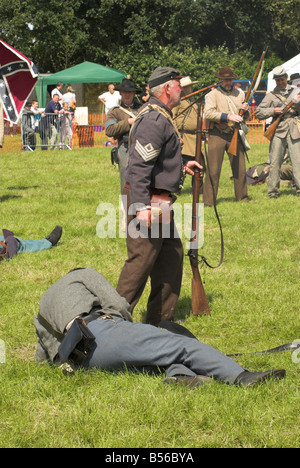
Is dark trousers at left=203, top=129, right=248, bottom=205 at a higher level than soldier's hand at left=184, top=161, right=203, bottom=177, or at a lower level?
lower

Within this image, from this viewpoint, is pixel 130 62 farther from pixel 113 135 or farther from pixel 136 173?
pixel 136 173

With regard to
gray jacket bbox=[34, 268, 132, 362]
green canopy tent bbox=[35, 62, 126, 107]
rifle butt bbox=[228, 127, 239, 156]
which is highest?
green canopy tent bbox=[35, 62, 126, 107]

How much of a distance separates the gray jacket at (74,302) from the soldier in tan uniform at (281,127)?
8822 mm

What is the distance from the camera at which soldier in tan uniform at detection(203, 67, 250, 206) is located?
12.1m

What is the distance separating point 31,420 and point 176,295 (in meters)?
2.30

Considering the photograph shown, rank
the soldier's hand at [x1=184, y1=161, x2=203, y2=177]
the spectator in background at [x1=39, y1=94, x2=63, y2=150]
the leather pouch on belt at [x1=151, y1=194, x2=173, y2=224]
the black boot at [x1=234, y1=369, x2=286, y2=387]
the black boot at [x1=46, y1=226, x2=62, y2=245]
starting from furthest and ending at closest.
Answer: the spectator in background at [x1=39, y1=94, x2=63, y2=150] < the black boot at [x1=46, y1=226, x2=62, y2=245] < the soldier's hand at [x1=184, y1=161, x2=203, y2=177] < the leather pouch on belt at [x1=151, y1=194, x2=173, y2=224] < the black boot at [x1=234, y1=369, x2=286, y2=387]

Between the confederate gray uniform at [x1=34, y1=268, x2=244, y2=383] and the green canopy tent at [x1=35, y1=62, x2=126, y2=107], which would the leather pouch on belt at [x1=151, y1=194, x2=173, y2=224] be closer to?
the confederate gray uniform at [x1=34, y1=268, x2=244, y2=383]

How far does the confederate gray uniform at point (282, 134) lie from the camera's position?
12930mm

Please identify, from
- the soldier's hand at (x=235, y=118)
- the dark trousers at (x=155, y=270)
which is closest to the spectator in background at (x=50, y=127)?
the soldier's hand at (x=235, y=118)

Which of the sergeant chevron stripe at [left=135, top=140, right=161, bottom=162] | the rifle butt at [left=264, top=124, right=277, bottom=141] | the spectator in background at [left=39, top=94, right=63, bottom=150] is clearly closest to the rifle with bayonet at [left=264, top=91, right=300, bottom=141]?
the rifle butt at [left=264, top=124, right=277, bottom=141]

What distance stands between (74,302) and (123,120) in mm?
5431

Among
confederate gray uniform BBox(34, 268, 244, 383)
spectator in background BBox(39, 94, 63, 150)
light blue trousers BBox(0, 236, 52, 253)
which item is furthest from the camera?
spectator in background BBox(39, 94, 63, 150)

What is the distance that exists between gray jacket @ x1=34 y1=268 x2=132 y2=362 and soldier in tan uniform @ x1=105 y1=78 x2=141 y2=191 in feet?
16.4
